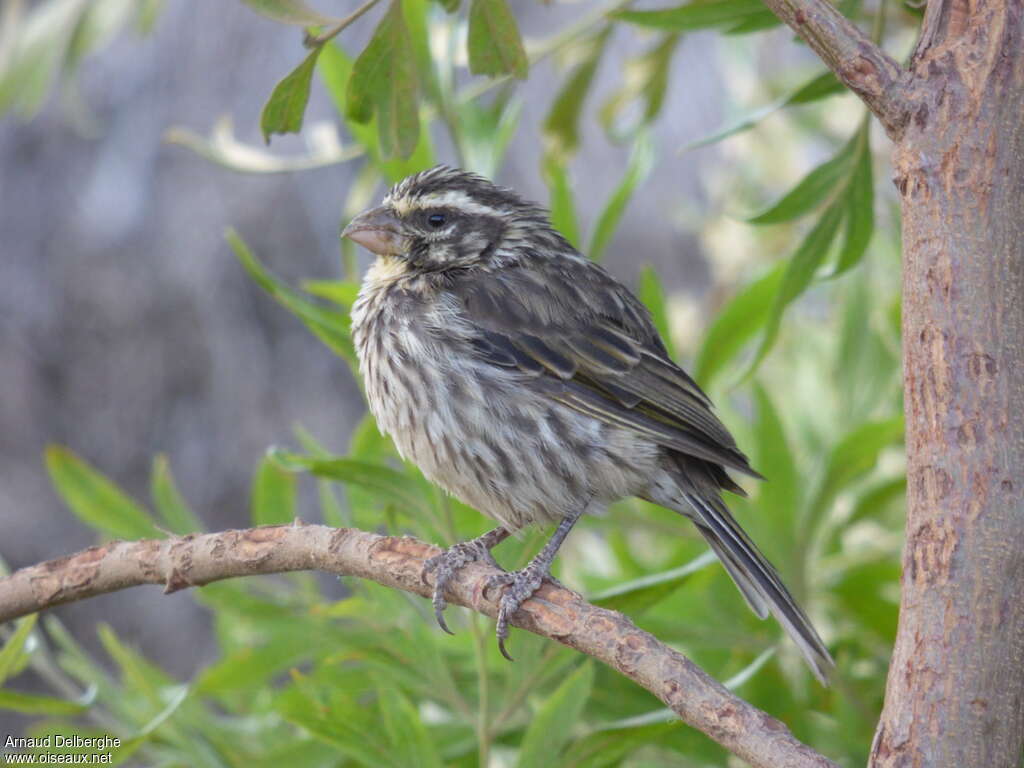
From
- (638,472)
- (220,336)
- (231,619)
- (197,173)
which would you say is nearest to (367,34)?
(197,173)

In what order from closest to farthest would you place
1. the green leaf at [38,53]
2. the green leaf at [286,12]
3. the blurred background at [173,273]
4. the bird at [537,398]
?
1. the green leaf at [286,12]
2. the bird at [537,398]
3. the green leaf at [38,53]
4. the blurred background at [173,273]

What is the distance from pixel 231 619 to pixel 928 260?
2.27m

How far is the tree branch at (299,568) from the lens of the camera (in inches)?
80.9

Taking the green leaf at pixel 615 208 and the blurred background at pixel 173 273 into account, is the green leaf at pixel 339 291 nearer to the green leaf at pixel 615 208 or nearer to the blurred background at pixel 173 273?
the green leaf at pixel 615 208

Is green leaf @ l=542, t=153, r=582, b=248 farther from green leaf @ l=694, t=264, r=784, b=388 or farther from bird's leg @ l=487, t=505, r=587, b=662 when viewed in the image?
bird's leg @ l=487, t=505, r=587, b=662

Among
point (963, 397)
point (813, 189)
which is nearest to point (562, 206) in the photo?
point (813, 189)

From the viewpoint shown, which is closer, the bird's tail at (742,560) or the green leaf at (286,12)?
the green leaf at (286,12)

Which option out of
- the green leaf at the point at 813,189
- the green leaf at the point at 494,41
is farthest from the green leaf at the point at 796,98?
the green leaf at the point at 494,41

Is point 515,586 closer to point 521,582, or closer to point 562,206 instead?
point 521,582

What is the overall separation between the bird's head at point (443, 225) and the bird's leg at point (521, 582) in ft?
2.75

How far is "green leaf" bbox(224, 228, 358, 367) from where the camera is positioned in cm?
266

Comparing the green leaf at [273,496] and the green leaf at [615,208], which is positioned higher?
the green leaf at [615,208]

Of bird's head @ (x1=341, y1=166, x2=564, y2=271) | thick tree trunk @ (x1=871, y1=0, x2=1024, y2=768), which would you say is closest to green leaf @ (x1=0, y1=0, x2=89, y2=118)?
bird's head @ (x1=341, y1=166, x2=564, y2=271)

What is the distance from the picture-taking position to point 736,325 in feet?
10.3
